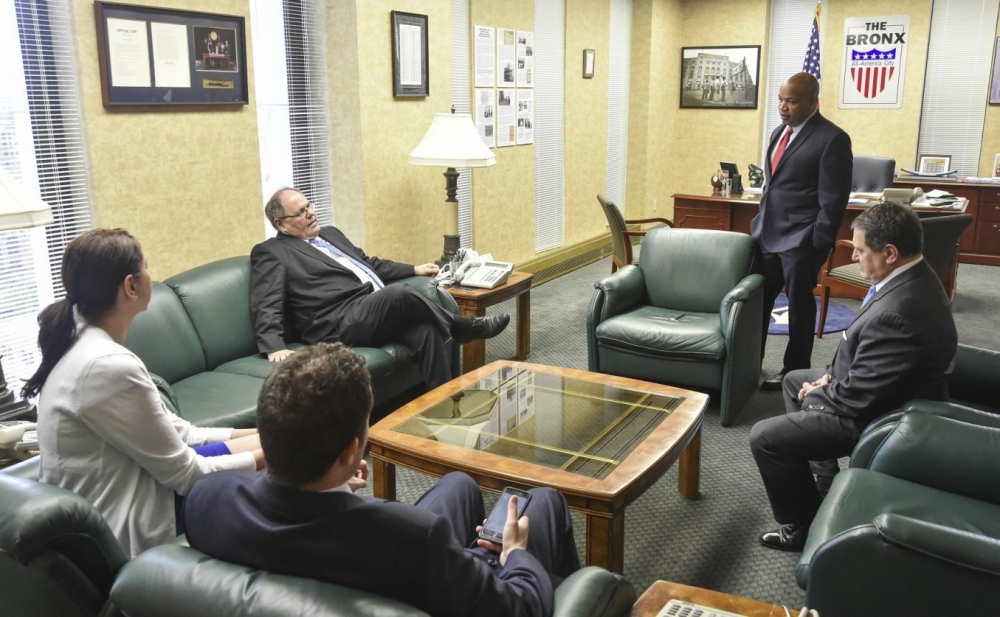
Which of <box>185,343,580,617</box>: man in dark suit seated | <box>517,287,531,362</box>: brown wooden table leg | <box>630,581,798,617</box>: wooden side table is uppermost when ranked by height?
<box>185,343,580,617</box>: man in dark suit seated

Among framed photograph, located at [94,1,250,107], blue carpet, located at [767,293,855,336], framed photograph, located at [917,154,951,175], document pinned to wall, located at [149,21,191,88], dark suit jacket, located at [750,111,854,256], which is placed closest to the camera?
framed photograph, located at [94,1,250,107]

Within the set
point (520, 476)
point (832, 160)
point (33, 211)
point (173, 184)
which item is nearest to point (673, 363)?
point (832, 160)

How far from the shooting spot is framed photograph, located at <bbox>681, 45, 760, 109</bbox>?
30.3 ft

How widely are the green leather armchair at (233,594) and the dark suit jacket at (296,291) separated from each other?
2.32m

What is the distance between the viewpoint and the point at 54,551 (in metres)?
1.71

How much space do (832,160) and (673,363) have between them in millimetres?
1283

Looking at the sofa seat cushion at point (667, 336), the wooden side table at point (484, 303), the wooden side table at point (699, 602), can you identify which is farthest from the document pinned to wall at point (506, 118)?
the wooden side table at point (699, 602)

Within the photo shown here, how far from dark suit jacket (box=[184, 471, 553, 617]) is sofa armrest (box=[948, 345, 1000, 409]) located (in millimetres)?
2249

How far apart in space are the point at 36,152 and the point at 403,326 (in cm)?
171

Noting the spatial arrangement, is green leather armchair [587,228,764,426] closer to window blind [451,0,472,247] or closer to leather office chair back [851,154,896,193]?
window blind [451,0,472,247]

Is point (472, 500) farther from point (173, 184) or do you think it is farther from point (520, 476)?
point (173, 184)

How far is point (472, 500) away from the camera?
2176 mm

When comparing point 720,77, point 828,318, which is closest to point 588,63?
point 720,77

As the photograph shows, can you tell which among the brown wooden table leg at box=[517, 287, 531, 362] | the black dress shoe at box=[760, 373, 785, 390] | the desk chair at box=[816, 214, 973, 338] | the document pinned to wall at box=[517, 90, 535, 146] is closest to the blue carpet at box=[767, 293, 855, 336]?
the desk chair at box=[816, 214, 973, 338]
